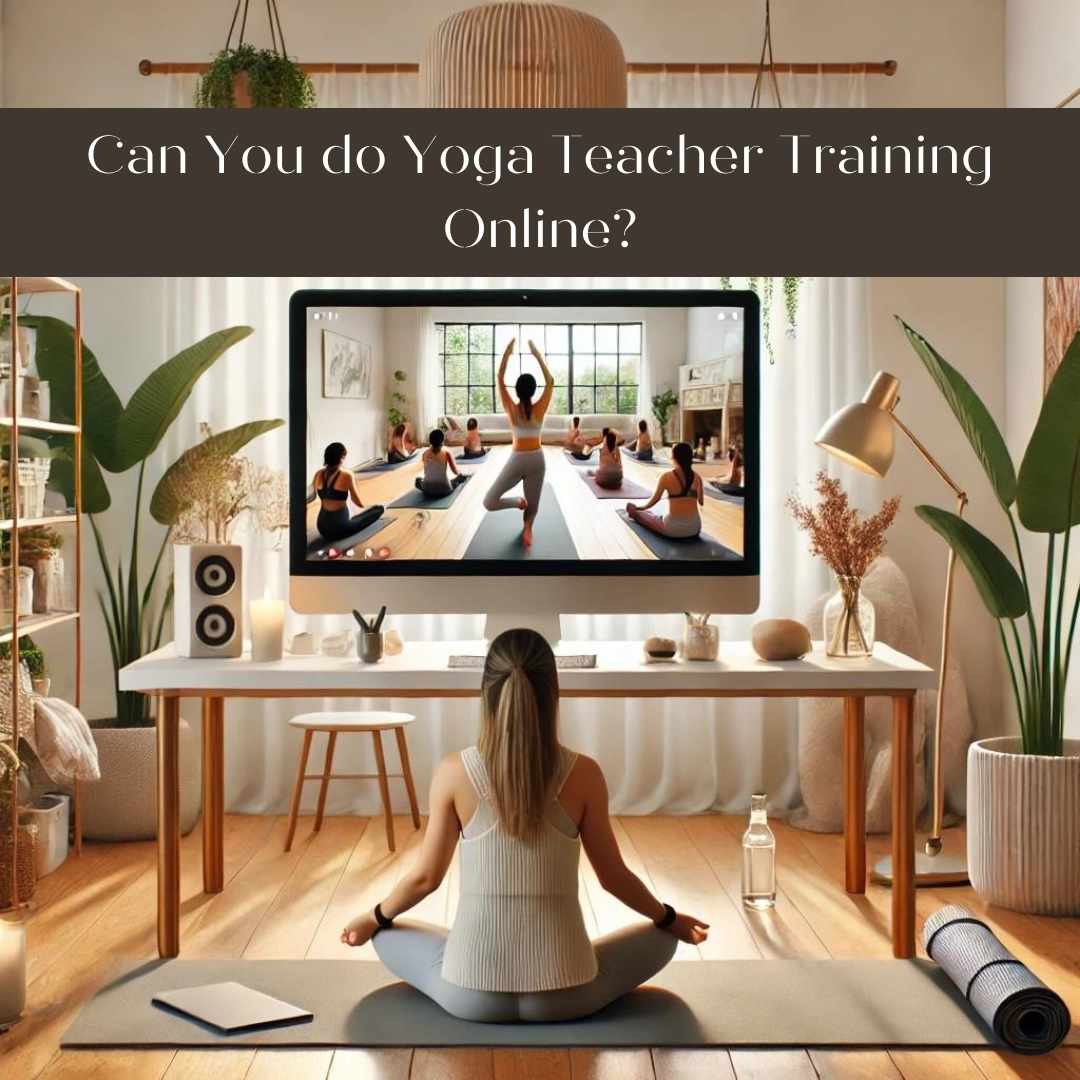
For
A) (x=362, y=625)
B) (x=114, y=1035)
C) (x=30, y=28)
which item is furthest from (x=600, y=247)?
(x=30, y=28)

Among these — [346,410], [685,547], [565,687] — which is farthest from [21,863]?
[685,547]

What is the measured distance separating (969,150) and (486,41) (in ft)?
3.45

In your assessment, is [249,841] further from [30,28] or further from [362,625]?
[30,28]

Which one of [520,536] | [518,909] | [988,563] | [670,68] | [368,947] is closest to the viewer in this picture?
[518,909]

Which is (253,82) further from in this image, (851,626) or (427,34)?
(851,626)

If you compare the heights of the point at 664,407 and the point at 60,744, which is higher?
the point at 664,407

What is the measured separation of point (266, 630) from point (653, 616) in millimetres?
1851

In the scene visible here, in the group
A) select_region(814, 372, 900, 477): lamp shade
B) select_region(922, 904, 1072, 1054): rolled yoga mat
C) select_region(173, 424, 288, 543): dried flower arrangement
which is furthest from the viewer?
select_region(173, 424, 288, 543): dried flower arrangement

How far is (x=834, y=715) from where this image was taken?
16.0 feet

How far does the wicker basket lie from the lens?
3840 mm

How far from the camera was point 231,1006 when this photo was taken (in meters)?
3.11

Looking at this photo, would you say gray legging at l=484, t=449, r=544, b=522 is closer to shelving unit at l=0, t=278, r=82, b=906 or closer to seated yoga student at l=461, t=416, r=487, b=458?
seated yoga student at l=461, t=416, r=487, b=458

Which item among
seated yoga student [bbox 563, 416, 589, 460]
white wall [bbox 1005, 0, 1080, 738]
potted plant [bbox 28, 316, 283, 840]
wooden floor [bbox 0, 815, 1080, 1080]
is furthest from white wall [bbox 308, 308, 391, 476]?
white wall [bbox 1005, 0, 1080, 738]

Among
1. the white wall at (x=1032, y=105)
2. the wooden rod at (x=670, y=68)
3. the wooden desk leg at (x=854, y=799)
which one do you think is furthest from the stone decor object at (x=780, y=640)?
the wooden rod at (x=670, y=68)
